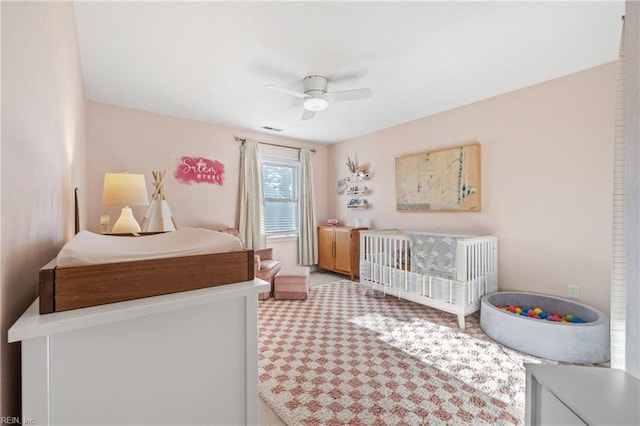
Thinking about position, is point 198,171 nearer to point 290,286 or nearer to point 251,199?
point 251,199

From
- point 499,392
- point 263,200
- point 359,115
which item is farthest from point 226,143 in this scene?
point 499,392

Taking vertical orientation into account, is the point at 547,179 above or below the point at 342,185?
below

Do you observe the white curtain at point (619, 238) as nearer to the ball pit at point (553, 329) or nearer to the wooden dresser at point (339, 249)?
the ball pit at point (553, 329)

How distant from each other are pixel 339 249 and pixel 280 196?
136 centimetres

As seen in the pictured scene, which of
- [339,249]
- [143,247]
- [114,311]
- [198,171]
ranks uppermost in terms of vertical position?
[198,171]

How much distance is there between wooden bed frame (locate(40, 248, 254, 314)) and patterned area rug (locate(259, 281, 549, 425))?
1170 millimetres

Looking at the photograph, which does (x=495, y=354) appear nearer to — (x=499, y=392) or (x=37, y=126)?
(x=499, y=392)

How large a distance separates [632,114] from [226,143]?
4.09 metres

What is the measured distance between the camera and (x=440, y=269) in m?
2.69

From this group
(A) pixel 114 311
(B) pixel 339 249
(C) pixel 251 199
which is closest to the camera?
(A) pixel 114 311

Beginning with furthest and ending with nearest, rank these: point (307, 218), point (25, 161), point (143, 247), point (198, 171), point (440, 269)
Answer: point (307, 218) → point (198, 171) → point (440, 269) → point (143, 247) → point (25, 161)

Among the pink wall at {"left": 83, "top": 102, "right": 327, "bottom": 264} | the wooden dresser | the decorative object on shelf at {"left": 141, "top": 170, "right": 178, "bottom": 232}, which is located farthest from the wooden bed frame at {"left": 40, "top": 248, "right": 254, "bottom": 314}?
the wooden dresser

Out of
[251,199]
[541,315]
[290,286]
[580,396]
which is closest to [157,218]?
[251,199]

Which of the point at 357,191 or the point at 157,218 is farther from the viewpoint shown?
the point at 357,191
